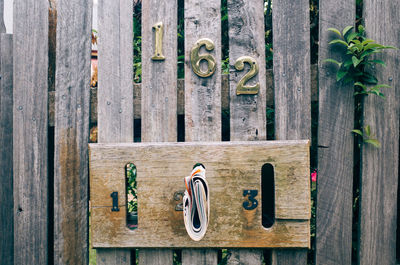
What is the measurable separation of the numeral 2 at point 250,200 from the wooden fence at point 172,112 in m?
0.26

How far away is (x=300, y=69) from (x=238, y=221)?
35.8 inches

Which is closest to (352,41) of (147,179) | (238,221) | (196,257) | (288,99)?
(288,99)

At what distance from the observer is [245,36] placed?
1.49 meters

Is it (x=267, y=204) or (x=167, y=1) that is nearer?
(x=167, y=1)

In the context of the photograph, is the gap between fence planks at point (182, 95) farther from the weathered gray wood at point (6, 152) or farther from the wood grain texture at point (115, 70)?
the weathered gray wood at point (6, 152)

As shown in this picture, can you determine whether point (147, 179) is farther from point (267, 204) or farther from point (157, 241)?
point (267, 204)

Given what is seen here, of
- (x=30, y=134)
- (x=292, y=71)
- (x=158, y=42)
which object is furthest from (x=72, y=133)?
(x=292, y=71)

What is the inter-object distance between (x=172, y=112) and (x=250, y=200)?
2.15 feet

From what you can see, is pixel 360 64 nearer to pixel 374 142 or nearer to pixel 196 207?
pixel 374 142

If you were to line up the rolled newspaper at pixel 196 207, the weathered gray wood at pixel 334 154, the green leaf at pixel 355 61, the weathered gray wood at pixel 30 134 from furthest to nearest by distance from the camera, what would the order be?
the weathered gray wood at pixel 30 134 → the weathered gray wood at pixel 334 154 → the green leaf at pixel 355 61 → the rolled newspaper at pixel 196 207

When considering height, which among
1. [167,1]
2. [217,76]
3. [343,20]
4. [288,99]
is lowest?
[288,99]

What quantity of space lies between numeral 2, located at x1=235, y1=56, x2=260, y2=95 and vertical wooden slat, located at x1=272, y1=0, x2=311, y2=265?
0.39 ft

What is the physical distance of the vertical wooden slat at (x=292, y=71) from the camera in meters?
1.46

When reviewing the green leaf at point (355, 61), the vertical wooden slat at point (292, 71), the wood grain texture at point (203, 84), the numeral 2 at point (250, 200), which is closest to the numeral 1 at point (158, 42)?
the wood grain texture at point (203, 84)
